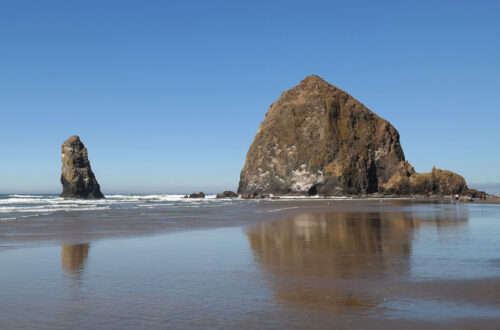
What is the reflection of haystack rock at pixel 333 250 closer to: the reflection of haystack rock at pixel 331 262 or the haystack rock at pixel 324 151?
the reflection of haystack rock at pixel 331 262

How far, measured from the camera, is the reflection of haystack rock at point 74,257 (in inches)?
397

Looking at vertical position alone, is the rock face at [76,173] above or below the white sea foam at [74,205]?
above

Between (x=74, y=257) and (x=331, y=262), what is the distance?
7087 mm

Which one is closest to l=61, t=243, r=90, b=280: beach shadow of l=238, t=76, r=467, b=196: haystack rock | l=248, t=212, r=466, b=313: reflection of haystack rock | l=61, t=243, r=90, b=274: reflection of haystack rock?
l=61, t=243, r=90, b=274: reflection of haystack rock

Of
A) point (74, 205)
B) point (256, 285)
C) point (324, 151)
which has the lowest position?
point (256, 285)

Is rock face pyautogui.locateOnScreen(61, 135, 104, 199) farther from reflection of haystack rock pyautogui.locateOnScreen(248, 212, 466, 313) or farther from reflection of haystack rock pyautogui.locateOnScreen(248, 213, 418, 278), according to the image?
reflection of haystack rock pyautogui.locateOnScreen(248, 212, 466, 313)

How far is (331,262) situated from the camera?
10414 millimetres

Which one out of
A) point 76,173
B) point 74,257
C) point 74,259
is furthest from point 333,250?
point 76,173

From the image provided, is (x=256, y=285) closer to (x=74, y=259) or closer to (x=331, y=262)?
(x=331, y=262)

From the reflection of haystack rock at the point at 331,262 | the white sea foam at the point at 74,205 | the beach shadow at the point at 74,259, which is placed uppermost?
the white sea foam at the point at 74,205

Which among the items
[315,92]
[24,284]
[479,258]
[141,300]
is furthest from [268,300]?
[315,92]

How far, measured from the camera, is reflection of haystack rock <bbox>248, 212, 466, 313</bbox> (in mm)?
7137

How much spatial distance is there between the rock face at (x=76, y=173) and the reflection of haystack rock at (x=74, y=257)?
93.8 metres

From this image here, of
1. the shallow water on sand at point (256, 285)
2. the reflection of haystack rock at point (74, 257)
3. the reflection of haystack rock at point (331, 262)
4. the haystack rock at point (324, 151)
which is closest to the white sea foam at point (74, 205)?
the reflection of haystack rock at point (74, 257)
